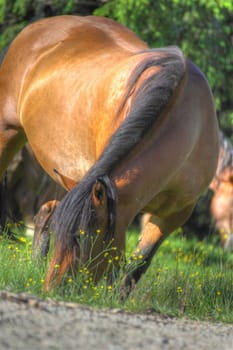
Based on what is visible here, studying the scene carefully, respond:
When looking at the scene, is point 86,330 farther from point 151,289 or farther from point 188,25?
point 188,25

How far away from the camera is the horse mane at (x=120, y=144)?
5.85m

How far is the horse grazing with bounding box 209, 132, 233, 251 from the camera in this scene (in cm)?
1489

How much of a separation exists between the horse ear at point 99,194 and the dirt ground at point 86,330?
63 cm

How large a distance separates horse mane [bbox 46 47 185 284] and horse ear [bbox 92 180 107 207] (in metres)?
0.02

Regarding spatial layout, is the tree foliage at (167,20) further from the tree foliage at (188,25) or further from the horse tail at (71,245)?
the horse tail at (71,245)

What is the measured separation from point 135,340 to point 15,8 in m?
8.46

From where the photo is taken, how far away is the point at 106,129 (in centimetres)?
703

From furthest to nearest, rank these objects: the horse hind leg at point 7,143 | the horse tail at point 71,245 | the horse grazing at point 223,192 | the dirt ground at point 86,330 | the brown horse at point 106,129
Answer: the horse grazing at point 223,192 < the horse hind leg at point 7,143 < the brown horse at point 106,129 < the horse tail at point 71,245 < the dirt ground at point 86,330

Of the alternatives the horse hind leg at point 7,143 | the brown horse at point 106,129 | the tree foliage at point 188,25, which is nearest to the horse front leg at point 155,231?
the brown horse at point 106,129

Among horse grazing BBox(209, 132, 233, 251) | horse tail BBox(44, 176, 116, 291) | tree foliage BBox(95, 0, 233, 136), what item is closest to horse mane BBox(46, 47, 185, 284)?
horse tail BBox(44, 176, 116, 291)

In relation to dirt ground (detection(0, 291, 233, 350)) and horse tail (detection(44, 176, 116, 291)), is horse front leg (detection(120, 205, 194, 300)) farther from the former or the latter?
dirt ground (detection(0, 291, 233, 350))

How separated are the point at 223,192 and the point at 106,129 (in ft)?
30.5

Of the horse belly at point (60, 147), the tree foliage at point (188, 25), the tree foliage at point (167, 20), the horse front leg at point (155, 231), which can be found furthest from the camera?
the tree foliage at point (167, 20)

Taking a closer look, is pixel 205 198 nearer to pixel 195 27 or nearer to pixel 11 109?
pixel 195 27
